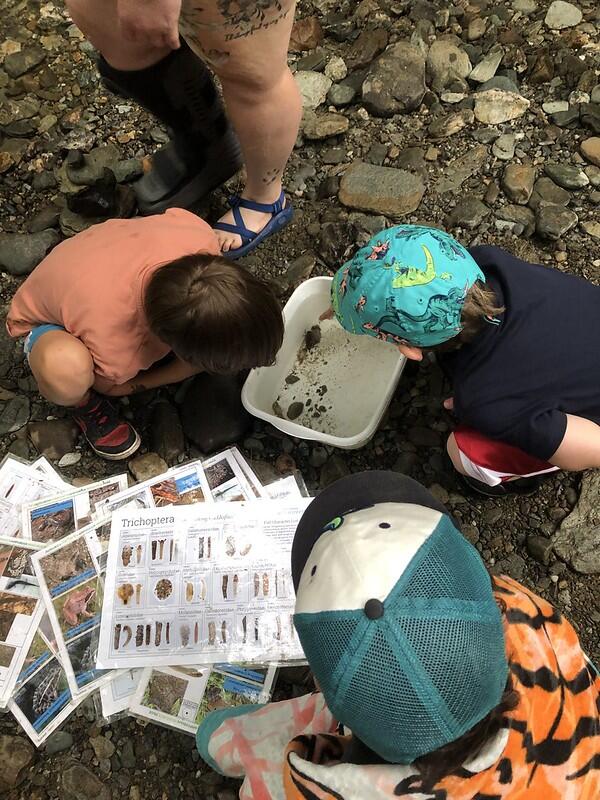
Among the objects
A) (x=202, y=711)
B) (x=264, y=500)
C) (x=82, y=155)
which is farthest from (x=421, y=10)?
(x=202, y=711)

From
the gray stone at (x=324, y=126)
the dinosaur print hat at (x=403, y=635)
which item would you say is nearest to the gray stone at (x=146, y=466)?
the dinosaur print hat at (x=403, y=635)

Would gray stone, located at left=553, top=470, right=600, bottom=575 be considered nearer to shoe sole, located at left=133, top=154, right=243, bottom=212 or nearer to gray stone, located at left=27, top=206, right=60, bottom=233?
shoe sole, located at left=133, top=154, right=243, bottom=212

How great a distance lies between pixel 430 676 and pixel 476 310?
789 millimetres

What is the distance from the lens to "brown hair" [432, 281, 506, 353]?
128 centimetres

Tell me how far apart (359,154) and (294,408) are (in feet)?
3.07

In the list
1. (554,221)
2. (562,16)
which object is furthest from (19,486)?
(562,16)

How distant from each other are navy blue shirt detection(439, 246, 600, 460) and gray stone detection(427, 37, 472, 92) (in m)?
1.15

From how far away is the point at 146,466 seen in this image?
1717 mm

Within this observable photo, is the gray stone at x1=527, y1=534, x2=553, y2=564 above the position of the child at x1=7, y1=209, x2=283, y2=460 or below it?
below

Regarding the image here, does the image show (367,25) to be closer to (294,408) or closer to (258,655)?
(294,408)

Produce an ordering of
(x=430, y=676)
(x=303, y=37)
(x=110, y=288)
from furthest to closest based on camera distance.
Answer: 1. (x=303, y=37)
2. (x=110, y=288)
3. (x=430, y=676)

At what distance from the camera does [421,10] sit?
7.48 feet

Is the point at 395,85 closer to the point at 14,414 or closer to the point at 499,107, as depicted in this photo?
the point at 499,107

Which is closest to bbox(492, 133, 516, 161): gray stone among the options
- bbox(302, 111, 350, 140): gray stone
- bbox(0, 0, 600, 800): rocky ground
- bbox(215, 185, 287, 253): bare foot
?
bbox(0, 0, 600, 800): rocky ground
